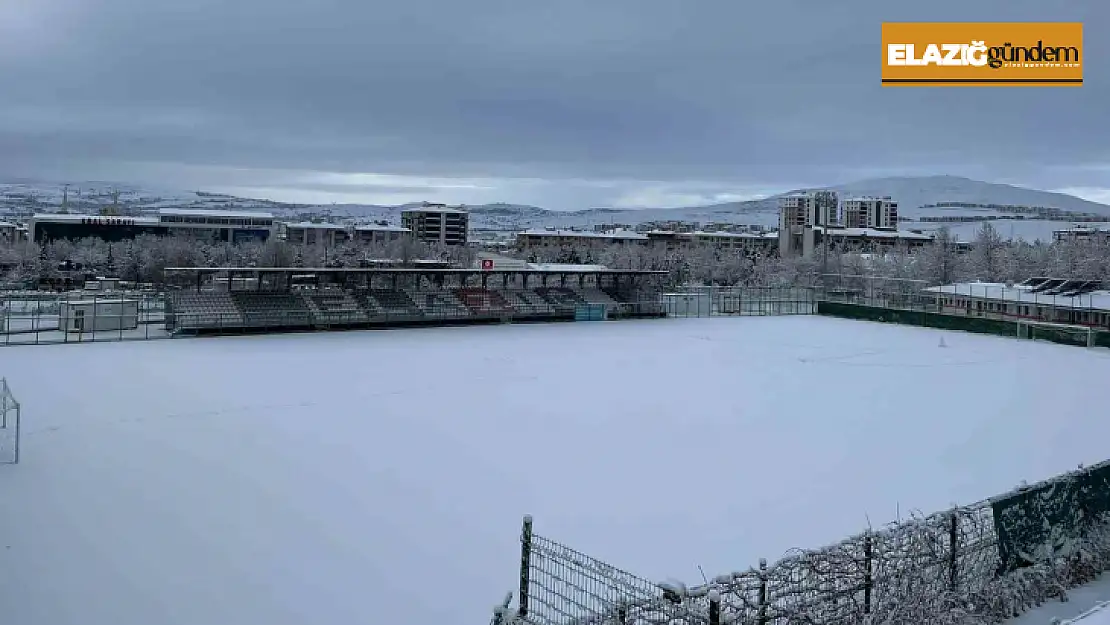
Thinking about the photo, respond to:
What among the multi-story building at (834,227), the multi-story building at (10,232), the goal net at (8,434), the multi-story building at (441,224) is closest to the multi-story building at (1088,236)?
the multi-story building at (834,227)

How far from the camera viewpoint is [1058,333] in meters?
29.0

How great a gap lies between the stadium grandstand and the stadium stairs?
0.10ft

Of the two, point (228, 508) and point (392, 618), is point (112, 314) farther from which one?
point (392, 618)

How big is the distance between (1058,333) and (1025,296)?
6.64m

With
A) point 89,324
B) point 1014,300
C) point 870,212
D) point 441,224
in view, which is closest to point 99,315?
point 89,324

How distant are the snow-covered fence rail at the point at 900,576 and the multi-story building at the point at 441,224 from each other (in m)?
114

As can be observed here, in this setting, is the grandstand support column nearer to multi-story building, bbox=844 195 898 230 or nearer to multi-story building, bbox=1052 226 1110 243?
multi-story building, bbox=1052 226 1110 243

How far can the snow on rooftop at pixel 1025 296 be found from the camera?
3177 cm

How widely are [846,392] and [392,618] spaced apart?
14006 mm

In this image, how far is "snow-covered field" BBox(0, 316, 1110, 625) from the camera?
303 inches

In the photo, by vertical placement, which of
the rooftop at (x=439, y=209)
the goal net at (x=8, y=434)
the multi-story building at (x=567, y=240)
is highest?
the rooftop at (x=439, y=209)

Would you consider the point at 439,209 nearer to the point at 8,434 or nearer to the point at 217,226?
the point at 217,226

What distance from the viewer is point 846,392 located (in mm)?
18656

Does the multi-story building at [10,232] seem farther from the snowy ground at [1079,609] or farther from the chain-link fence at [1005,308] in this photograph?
the snowy ground at [1079,609]
